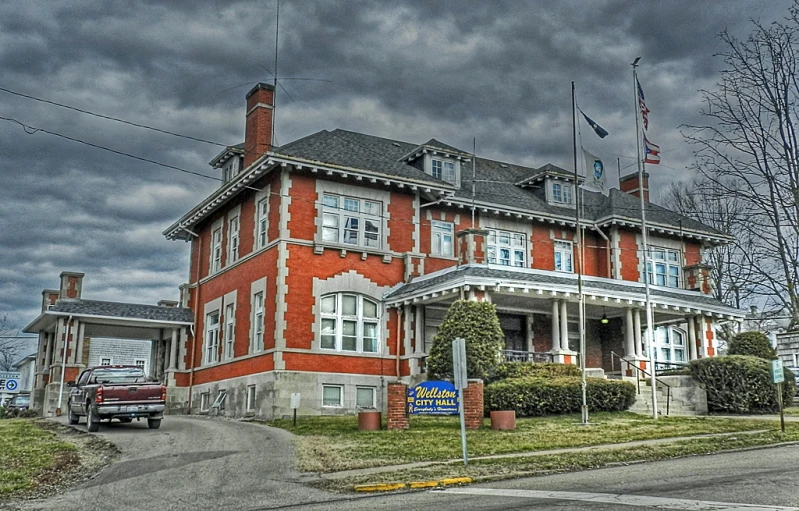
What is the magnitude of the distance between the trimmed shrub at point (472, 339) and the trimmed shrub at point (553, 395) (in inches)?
41.9

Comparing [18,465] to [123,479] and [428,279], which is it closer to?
[123,479]

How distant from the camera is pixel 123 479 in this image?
1436 cm

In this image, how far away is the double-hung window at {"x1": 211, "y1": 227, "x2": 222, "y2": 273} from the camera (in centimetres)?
3506

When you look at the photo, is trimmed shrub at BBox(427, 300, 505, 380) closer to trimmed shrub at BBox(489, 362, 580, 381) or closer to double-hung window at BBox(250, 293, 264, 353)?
trimmed shrub at BBox(489, 362, 580, 381)

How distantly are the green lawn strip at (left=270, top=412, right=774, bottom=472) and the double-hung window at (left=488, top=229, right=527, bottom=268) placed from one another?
11.3 metres

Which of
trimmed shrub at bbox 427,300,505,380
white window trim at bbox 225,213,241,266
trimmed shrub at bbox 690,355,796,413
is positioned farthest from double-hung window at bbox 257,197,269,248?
trimmed shrub at bbox 690,355,796,413

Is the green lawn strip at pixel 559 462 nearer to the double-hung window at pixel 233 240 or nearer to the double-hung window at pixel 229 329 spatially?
the double-hung window at pixel 229 329

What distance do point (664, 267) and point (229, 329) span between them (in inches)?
798

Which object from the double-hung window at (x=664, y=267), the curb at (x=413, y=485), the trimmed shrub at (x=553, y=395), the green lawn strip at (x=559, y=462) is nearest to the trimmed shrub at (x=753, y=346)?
the double-hung window at (x=664, y=267)

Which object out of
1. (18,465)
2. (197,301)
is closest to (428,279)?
(197,301)

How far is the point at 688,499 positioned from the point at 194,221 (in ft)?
97.3

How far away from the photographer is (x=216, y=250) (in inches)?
1401

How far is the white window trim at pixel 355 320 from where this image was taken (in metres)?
28.8

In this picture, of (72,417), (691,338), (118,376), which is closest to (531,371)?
(691,338)
